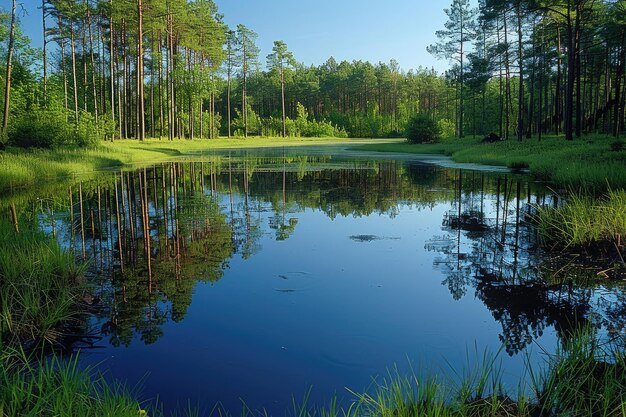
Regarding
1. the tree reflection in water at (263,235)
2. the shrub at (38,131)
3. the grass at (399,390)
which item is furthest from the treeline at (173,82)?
the grass at (399,390)

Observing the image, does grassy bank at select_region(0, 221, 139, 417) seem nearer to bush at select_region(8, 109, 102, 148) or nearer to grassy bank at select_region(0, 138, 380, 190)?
grassy bank at select_region(0, 138, 380, 190)

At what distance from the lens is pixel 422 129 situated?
46.2 metres

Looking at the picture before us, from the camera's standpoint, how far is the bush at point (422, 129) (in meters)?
45.8

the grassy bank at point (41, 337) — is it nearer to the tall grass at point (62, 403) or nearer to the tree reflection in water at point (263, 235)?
the tall grass at point (62, 403)

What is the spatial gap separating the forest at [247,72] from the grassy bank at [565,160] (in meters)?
3.84

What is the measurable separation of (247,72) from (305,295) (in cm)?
7335

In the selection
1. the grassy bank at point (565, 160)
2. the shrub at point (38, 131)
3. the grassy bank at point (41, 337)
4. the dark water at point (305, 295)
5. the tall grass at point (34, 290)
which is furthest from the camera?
the shrub at point (38, 131)

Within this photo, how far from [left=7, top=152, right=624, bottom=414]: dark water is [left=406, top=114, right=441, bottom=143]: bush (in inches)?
1324

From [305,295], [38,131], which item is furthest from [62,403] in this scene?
[38,131]

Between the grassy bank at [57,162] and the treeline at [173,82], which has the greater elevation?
the treeline at [173,82]

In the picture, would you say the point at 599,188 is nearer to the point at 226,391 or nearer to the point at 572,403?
the point at 572,403

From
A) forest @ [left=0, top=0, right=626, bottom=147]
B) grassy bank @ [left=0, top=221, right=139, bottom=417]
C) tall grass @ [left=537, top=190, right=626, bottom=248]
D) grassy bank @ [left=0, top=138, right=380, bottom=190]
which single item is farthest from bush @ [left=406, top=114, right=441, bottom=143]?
grassy bank @ [left=0, top=221, right=139, bottom=417]

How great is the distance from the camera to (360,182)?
778 inches

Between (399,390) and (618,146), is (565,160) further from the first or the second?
(399,390)
